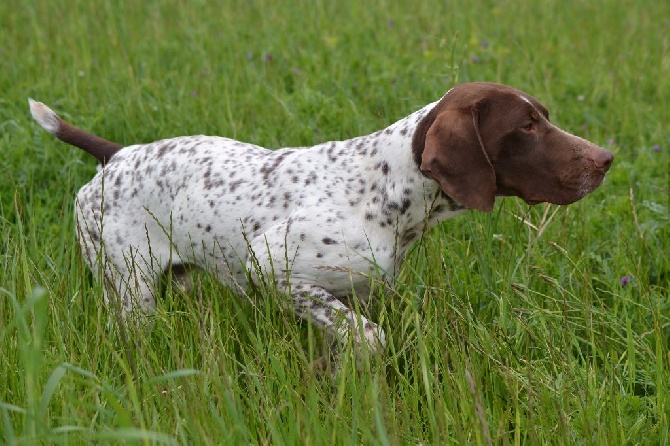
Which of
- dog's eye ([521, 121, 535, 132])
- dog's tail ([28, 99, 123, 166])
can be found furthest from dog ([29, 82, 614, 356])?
dog's tail ([28, 99, 123, 166])

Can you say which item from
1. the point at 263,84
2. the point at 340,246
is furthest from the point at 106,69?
the point at 340,246

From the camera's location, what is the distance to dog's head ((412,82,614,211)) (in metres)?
3.27

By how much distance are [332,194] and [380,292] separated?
0.50 meters

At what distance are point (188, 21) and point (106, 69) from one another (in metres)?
1.33

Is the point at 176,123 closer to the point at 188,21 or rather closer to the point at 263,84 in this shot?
the point at 263,84

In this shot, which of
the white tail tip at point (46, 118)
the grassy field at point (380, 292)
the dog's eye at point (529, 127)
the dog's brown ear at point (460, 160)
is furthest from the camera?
the white tail tip at point (46, 118)

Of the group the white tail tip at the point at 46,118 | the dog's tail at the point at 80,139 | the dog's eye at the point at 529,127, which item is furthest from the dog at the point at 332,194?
the white tail tip at the point at 46,118

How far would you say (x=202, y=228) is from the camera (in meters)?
3.89

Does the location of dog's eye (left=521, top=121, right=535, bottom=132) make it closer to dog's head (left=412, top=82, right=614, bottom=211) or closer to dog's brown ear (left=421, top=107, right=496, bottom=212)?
dog's head (left=412, top=82, right=614, bottom=211)

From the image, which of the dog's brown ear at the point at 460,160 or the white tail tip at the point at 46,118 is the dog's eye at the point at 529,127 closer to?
the dog's brown ear at the point at 460,160

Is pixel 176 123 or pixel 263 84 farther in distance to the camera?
pixel 263 84

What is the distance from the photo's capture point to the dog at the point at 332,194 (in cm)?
332

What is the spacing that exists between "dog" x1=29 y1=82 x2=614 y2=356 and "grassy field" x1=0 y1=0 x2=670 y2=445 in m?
0.15

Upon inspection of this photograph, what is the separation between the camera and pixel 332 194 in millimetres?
3625
